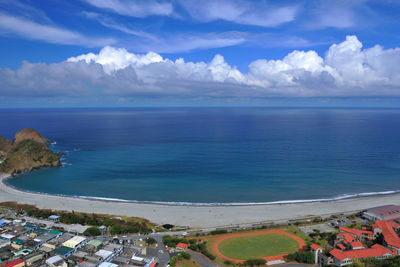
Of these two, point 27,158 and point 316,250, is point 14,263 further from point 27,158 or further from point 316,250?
point 27,158

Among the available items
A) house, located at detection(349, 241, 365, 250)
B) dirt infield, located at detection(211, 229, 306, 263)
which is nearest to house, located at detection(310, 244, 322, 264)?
dirt infield, located at detection(211, 229, 306, 263)

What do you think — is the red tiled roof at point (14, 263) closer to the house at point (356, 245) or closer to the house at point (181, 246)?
the house at point (181, 246)

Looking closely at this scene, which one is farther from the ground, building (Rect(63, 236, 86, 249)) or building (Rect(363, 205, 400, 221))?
building (Rect(363, 205, 400, 221))

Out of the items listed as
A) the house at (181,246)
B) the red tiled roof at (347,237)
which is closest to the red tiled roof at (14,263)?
the house at (181,246)

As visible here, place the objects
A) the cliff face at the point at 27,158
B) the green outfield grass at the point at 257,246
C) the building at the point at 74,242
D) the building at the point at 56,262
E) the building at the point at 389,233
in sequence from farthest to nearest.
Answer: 1. the cliff face at the point at 27,158
2. the green outfield grass at the point at 257,246
3. the building at the point at 74,242
4. the building at the point at 389,233
5. the building at the point at 56,262

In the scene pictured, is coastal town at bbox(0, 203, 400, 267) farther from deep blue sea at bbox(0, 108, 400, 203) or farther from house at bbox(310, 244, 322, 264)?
deep blue sea at bbox(0, 108, 400, 203)

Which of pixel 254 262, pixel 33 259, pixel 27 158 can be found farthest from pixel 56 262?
pixel 27 158

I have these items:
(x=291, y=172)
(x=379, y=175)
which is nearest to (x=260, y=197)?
(x=291, y=172)
